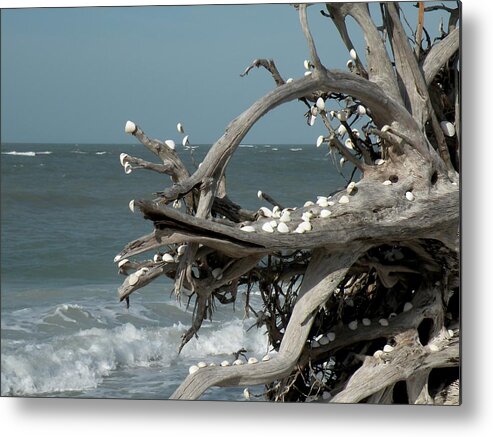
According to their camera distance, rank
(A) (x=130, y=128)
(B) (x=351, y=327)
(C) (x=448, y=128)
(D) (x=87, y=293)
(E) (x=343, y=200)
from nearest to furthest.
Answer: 1. (A) (x=130, y=128)
2. (E) (x=343, y=200)
3. (C) (x=448, y=128)
4. (B) (x=351, y=327)
5. (D) (x=87, y=293)

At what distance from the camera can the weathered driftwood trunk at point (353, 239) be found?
3.88m

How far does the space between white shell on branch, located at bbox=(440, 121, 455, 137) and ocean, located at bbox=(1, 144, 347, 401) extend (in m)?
0.62

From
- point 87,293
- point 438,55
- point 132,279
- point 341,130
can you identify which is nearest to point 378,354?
point 341,130

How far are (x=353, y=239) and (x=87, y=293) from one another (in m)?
1.50

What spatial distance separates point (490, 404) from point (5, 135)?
2.01 metres

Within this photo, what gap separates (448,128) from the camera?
169 inches

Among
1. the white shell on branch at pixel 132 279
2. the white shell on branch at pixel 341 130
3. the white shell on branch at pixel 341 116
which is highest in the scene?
the white shell on branch at pixel 341 116

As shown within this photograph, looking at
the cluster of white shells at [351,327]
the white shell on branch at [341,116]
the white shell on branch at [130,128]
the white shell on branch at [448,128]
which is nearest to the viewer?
the white shell on branch at [130,128]

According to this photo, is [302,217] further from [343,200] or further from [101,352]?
[101,352]

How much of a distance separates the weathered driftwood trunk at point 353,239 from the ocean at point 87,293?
0.36 m

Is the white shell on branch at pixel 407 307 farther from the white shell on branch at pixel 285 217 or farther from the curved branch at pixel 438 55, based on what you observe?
the curved branch at pixel 438 55

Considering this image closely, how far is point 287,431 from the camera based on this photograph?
13.4 ft

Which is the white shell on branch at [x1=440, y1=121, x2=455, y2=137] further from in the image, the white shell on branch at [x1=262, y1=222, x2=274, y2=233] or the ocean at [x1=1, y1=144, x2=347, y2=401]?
the white shell on branch at [x1=262, y1=222, x2=274, y2=233]

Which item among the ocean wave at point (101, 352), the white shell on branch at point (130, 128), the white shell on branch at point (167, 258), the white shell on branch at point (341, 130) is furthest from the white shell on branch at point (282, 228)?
the ocean wave at point (101, 352)
